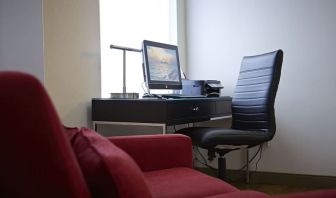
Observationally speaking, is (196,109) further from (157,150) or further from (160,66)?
(157,150)

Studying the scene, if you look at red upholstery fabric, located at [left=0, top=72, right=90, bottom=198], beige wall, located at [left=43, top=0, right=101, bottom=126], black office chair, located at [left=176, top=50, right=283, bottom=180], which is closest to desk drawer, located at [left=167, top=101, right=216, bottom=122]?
black office chair, located at [left=176, top=50, right=283, bottom=180]

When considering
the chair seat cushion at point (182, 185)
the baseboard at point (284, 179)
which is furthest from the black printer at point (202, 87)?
the chair seat cushion at point (182, 185)

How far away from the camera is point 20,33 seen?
1.74m

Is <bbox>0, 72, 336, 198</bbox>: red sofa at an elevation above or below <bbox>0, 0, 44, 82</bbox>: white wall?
below

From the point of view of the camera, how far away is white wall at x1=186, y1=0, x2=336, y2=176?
118 inches

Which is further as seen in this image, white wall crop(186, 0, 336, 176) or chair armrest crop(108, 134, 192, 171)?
white wall crop(186, 0, 336, 176)

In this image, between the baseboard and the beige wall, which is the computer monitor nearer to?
the beige wall

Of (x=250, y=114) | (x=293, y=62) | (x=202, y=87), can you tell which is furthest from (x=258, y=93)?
(x=293, y=62)

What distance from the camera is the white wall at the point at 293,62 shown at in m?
3.00

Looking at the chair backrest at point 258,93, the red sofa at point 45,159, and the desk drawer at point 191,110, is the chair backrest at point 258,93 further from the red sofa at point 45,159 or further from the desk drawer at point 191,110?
the red sofa at point 45,159

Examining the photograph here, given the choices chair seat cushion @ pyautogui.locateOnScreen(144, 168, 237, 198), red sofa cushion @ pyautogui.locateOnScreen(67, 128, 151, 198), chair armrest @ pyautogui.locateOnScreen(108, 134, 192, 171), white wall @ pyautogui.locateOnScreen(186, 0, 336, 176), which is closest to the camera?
red sofa cushion @ pyautogui.locateOnScreen(67, 128, 151, 198)

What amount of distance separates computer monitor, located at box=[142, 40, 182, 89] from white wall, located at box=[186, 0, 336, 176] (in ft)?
1.95

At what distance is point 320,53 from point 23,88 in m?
2.86

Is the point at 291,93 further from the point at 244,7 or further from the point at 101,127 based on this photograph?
the point at 101,127
